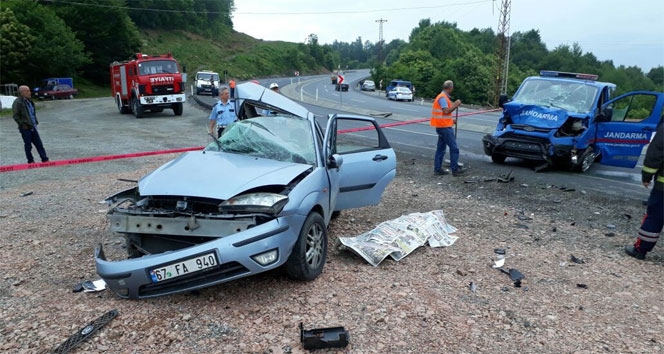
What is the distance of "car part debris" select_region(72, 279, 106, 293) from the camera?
393 cm

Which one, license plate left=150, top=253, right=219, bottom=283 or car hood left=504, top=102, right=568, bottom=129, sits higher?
car hood left=504, top=102, right=568, bottom=129

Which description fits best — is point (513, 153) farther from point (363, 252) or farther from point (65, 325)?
point (65, 325)

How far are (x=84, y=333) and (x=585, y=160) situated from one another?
932 centimetres

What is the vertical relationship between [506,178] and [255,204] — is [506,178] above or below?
below

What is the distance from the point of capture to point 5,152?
1234 centimetres

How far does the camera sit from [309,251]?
409cm

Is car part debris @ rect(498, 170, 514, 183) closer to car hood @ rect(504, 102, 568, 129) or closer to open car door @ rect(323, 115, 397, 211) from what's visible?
car hood @ rect(504, 102, 568, 129)

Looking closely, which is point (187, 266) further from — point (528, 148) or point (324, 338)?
point (528, 148)

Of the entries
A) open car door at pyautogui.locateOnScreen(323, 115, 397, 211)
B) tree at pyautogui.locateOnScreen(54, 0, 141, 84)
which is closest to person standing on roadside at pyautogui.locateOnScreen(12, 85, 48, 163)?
open car door at pyautogui.locateOnScreen(323, 115, 397, 211)

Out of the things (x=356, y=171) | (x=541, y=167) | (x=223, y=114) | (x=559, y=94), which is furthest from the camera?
(x=559, y=94)

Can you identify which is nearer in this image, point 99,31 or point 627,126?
point 627,126

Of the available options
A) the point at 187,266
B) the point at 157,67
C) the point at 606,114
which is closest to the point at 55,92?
the point at 157,67

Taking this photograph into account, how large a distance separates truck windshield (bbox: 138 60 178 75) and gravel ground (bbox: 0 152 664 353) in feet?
50.7

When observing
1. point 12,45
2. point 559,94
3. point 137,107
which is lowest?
point 137,107
